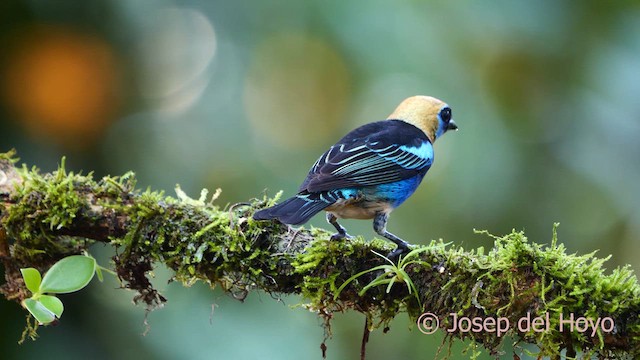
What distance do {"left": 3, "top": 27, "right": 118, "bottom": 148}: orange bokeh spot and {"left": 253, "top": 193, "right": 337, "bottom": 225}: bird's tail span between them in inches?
96.6

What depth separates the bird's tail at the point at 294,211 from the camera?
3.07 metres

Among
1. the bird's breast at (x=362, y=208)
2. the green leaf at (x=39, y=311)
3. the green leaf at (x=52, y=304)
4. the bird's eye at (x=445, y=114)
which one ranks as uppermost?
the bird's eye at (x=445, y=114)

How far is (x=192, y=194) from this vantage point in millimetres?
5242

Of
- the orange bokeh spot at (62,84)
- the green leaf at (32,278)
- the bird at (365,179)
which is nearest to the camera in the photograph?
the green leaf at (32,278)

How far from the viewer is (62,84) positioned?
559cm

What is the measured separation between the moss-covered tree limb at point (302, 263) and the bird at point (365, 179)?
0.12 metres

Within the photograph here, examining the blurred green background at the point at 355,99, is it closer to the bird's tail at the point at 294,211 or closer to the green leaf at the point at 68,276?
the bird's tail at the point at 294,211

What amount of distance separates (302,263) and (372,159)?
104 centimetres

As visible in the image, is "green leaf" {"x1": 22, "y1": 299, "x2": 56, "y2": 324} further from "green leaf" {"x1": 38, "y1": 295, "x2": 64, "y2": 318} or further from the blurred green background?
the blurred green background

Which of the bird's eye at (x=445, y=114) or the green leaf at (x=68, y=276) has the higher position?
the bird's eye at (x=445, y=114)

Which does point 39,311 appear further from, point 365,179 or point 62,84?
point 62,84

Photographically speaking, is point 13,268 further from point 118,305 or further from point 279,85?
point 279,85

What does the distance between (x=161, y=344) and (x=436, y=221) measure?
210 centimetres

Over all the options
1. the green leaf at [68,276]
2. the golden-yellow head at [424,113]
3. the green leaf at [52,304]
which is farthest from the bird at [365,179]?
the green leaf at [52,304]
